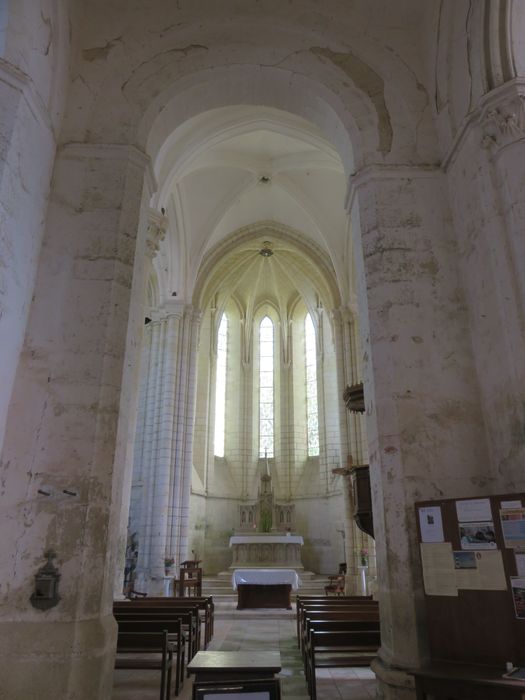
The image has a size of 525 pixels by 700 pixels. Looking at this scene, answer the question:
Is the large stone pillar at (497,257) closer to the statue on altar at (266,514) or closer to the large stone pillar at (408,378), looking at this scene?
the large stone pillar at (408,378)

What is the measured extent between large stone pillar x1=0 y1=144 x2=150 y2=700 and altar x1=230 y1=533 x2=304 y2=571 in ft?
33.3

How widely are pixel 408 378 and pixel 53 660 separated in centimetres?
360

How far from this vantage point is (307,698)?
4.46 metres

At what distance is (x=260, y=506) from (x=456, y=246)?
12442mm

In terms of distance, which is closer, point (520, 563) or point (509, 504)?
point (520, 563)

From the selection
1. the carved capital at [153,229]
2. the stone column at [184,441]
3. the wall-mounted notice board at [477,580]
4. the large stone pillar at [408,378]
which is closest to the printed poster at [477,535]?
the wall-mounted notice board at [477,580]

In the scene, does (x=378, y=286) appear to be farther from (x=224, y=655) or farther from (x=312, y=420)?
(x=312, y=420)

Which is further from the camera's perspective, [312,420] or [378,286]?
[312,420]

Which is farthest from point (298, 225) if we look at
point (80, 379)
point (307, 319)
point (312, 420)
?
point (80, 379)

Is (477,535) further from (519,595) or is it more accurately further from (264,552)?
(264,552)

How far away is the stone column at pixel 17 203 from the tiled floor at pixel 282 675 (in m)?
2.68

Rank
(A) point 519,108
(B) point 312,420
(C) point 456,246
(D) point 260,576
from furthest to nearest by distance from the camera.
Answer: (B) point 312,420, (D) point 260,576, (C) point 456,246, (A) point 519,108

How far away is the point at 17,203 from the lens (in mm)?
4617

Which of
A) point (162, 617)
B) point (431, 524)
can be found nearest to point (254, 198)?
point (162, 617)
